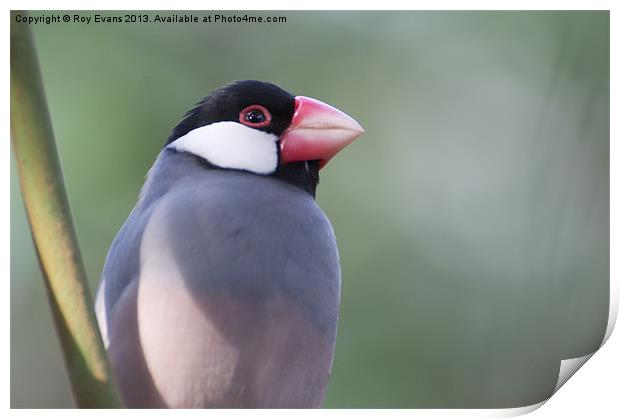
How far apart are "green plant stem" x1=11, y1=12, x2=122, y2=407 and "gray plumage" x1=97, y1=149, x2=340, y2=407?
1.46 ft

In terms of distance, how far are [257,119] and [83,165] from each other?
0.41 metres

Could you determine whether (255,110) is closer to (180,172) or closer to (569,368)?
(180,172)

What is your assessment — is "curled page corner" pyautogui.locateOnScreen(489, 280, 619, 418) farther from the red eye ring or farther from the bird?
the red eye ring

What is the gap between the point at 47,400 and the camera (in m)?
1.58

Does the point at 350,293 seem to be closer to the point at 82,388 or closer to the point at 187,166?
the point at 187,166

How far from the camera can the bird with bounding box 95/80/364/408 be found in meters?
1.56

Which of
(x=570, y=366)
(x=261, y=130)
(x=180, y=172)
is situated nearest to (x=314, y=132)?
(x=261, y=130)

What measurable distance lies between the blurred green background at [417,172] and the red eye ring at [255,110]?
0.46ft

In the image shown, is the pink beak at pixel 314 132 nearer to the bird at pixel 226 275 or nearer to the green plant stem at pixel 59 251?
the bird at pixel 226 275

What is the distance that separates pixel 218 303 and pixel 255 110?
45cm

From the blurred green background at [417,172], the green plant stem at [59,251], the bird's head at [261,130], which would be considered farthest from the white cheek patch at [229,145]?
the green plant stem at [59,251]

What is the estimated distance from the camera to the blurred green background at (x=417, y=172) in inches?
69.2

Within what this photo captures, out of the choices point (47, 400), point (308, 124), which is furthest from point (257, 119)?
point (47, 400)

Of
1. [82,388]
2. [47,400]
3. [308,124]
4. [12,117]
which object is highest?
[12,117]
